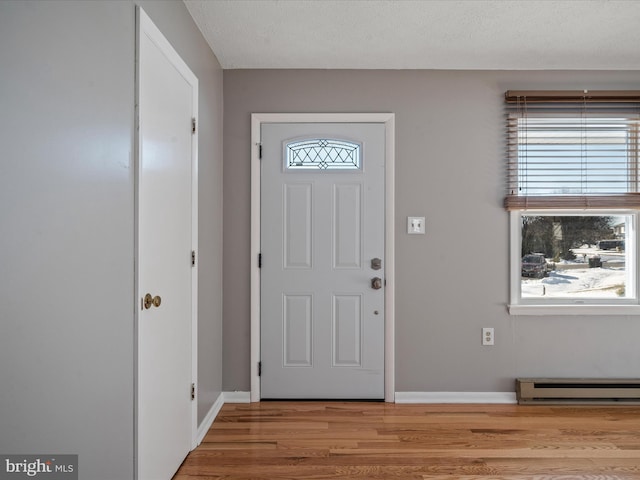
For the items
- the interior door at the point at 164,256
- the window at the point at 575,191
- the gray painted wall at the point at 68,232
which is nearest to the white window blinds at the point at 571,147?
the window at the point at 575,191

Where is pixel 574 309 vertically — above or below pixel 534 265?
below

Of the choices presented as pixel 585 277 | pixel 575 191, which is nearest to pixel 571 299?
pixel 585 277

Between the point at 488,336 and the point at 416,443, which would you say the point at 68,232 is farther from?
the point at 488,336

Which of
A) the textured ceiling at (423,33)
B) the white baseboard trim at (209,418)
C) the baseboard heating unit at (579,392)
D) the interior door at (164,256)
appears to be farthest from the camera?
the baseboard heating unit at (579,392)

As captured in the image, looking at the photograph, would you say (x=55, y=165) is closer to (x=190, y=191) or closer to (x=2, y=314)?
(x=2, y=314)

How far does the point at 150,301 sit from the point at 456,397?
2.45m

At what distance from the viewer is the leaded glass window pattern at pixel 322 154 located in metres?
3.36

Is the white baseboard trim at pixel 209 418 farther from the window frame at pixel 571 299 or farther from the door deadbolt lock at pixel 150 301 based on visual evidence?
the window frame at pixel 571 299

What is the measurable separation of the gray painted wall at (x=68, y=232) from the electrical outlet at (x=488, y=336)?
255 cm

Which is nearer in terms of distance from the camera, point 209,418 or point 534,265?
point 209,418

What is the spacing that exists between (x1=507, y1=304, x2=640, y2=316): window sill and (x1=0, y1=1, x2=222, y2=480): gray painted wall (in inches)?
108

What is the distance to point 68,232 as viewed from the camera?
1.37 metres

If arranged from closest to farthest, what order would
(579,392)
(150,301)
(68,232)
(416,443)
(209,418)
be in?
1. (68,232)
2. (150,301)
3. (416,443)
4. (209,418)
5. (579,392)

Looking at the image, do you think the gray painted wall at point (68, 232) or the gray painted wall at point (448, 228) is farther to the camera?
the gray painted wall at point (448, 228)
